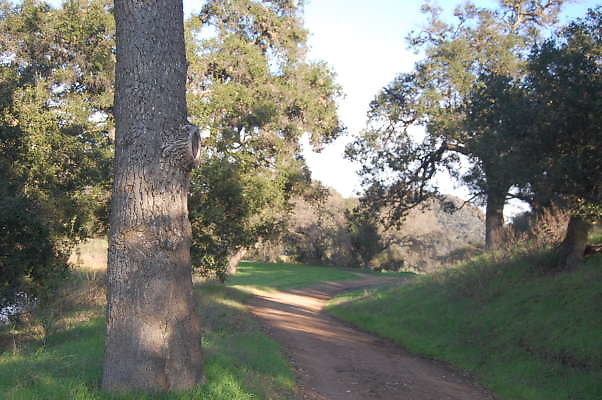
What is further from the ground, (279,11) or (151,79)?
(279,11)

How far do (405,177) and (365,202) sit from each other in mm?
2183

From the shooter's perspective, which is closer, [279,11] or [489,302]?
[489,302]

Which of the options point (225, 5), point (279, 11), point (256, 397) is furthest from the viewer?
point (279, 11)

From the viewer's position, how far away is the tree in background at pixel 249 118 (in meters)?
17.1

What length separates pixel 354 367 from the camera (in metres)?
11.0

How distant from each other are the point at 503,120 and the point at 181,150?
34.0 feet

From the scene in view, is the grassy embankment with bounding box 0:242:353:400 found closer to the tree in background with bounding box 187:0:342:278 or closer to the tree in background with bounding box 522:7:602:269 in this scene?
the tree in background with bounding box 187:0:342:278

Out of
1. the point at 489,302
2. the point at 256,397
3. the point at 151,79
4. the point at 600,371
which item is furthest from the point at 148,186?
the point at 489,302

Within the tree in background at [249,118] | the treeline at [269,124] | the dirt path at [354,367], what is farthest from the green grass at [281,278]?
the dirt path at [354,367]

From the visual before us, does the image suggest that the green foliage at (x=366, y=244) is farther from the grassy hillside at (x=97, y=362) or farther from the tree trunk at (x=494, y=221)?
the grassy hillside at (x=97, y=362)

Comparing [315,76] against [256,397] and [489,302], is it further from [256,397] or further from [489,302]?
[256,397]

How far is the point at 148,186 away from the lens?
6.36 meters

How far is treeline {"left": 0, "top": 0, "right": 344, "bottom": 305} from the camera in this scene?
11.8 meters

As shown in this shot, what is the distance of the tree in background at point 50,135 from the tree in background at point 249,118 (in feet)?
9.61
